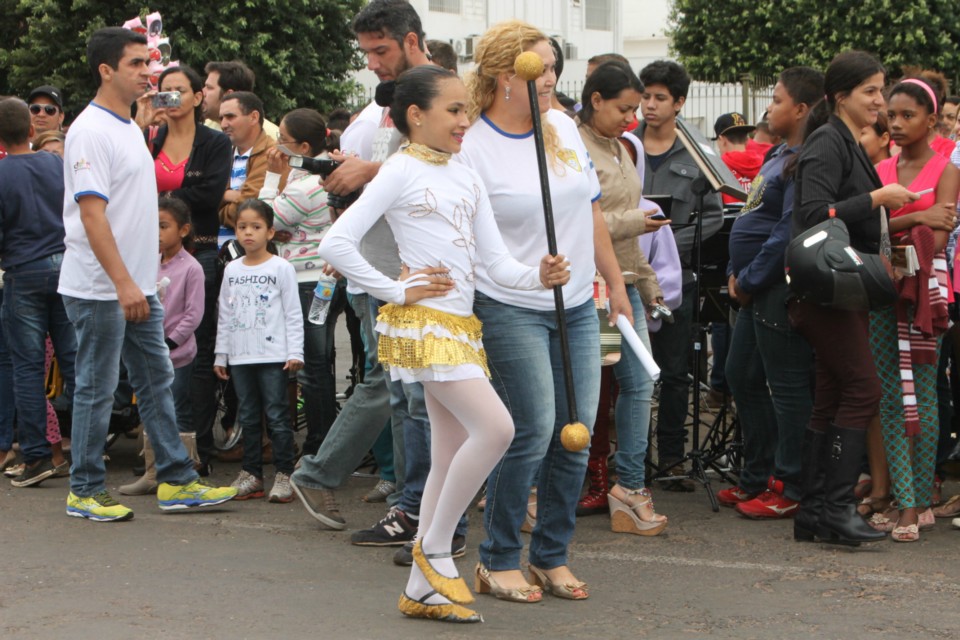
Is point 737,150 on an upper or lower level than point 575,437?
upper

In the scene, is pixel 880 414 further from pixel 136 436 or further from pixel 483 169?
pixel 136 436

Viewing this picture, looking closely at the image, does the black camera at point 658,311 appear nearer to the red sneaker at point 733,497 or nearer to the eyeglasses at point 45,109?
the red sneaker at point 733,497

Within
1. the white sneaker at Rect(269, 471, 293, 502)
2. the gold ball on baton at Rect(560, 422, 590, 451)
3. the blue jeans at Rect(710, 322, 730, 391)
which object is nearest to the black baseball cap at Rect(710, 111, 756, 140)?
the blue jeans at Rect(710, 322, 730, 391)

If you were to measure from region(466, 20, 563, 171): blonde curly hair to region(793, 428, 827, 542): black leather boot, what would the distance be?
1987mm

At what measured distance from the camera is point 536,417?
16.5 ft

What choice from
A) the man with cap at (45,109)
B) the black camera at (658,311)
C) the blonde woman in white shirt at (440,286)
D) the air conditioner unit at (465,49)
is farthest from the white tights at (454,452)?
the air conditioner unit at (465,49)

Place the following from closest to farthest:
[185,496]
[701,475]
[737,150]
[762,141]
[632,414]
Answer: [632,414] → [185,496] → [701,475] → [762,141] → [737,150]

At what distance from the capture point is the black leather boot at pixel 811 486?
6.27 meters

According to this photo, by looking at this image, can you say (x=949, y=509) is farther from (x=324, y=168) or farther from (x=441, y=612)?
(x=324, y=168)

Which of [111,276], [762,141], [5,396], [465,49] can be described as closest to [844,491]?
[111,276]

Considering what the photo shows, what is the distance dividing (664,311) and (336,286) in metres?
1.81

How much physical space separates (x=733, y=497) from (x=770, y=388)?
2.26 feet

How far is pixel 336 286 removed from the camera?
7543 millimetres

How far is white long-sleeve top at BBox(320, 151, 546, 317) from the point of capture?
490 cm
